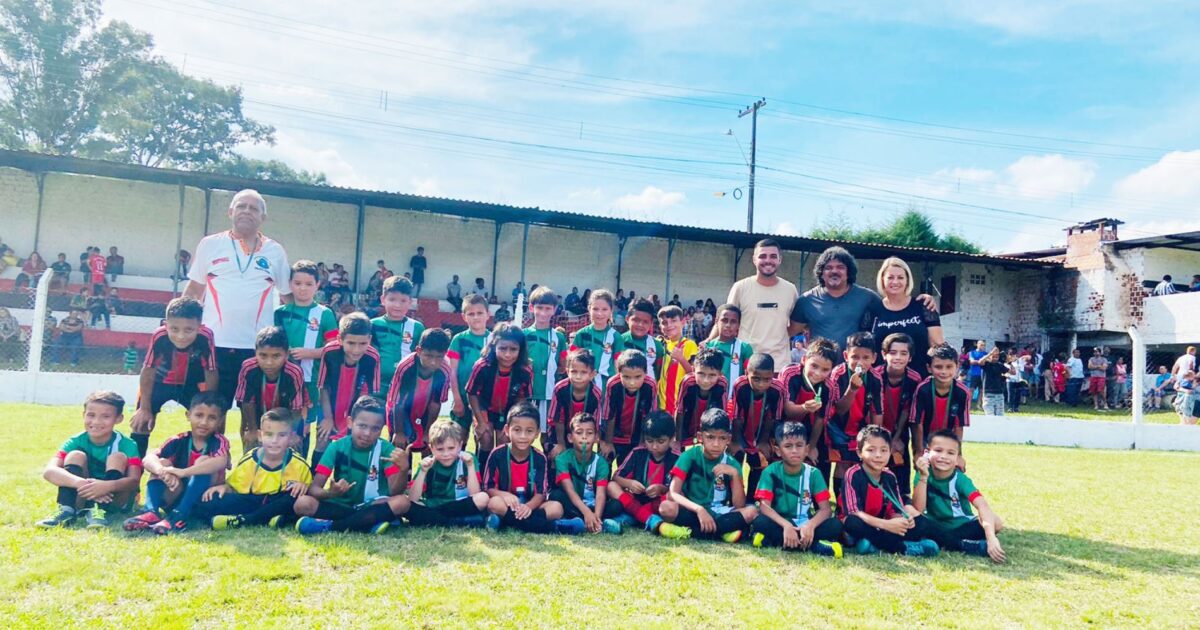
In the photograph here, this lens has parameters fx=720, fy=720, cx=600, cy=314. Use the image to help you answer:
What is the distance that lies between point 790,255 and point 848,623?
21934 mm

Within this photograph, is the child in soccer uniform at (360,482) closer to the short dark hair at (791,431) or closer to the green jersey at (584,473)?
the green jersey at (584,473)

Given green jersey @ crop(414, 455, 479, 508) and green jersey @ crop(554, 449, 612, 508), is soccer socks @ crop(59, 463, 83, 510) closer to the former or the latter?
green jersey @ crop(414, 455, 479, 508)

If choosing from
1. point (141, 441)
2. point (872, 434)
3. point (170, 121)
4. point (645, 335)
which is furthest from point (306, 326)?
point (170, 121)

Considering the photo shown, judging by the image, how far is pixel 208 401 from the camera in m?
4.67

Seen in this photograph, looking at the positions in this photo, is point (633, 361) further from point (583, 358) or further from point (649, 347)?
point (649, 347)

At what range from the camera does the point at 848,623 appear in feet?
10.3

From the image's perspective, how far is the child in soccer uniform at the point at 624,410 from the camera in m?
5.35

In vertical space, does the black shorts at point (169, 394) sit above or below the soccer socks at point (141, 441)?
above

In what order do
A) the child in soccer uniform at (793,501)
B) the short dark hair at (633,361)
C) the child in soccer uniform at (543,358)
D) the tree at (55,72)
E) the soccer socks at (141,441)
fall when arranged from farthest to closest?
the tree at (55,72), the child in soccer uniform at (543,358), the short dark hair at (633,361), the soccer socks at (141,441), the child in soccer uniform at (793,501)

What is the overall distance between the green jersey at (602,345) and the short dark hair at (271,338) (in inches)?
90.1

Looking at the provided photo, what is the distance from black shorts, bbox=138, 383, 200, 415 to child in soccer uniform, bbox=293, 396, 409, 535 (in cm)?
108

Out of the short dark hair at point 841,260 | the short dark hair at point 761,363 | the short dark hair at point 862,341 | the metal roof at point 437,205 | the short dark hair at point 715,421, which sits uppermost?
the metal roof at point 437,205

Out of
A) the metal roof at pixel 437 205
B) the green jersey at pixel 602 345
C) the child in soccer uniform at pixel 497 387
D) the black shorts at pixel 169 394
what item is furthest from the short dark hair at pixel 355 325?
the metal roof at pixel 437 205

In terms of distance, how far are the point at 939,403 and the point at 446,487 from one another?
341cm
